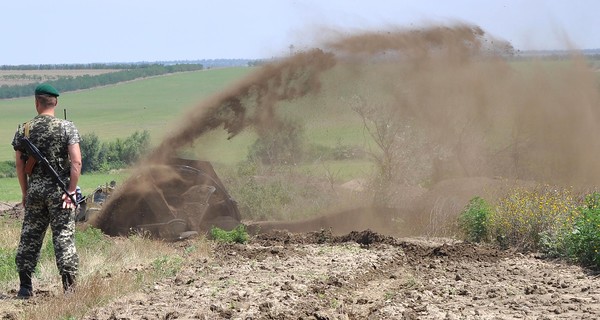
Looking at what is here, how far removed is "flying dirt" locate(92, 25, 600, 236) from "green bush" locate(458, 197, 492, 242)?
210 cm

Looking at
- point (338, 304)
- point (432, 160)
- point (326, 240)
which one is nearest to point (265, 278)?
point (338, 304)

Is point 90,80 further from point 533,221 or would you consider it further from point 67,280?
point 67,280

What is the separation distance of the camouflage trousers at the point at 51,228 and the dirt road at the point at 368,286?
0.89 meters

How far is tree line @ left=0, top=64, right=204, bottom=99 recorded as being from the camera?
9819cm

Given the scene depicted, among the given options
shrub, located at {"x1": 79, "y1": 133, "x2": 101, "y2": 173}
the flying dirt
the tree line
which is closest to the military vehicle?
the flying dirt

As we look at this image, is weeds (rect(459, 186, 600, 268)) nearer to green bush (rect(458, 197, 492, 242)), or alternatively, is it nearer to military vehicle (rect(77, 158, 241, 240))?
green bush (rect(458, 197, 492, 242))

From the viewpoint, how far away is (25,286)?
9.57 m

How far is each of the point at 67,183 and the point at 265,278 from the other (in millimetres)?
2398

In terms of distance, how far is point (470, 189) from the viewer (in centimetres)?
1720

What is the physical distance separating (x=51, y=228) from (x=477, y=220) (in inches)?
277

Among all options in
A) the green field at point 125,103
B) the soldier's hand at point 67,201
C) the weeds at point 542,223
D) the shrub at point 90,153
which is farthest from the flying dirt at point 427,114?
the green field at point 125,103

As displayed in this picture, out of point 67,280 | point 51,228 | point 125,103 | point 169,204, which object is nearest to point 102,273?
point 67,280

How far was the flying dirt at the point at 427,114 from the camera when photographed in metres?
17.6

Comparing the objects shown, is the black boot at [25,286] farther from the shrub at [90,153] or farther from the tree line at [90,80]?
the tree line at [90,80]
